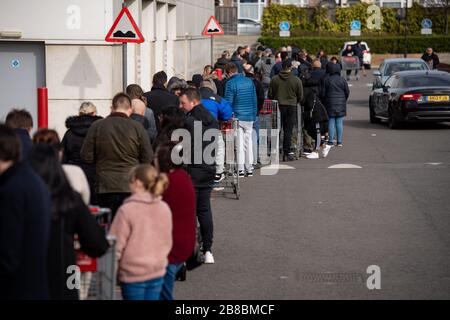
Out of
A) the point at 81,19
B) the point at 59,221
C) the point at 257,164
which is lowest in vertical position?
the point at 257,164

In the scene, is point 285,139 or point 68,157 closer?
point 68,157

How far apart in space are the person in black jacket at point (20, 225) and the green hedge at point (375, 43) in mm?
57739

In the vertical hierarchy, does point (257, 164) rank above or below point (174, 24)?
below

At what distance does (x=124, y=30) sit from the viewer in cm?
1647

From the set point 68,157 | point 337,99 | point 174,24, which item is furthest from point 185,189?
point 174,24

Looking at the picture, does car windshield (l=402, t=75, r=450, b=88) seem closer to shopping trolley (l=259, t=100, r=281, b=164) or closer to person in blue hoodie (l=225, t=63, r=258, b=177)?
shopping trolley (l=259, t=100, r=281, b=164)

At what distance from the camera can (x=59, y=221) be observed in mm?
6430

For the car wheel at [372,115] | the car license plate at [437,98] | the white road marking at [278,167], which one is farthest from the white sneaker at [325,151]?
the car wheel at [372,115]

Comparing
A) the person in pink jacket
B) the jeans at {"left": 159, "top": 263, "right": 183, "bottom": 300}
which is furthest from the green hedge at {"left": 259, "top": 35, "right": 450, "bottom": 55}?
the person in pink jacket

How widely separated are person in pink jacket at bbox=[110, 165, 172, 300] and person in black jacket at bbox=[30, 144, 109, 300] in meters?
0.51

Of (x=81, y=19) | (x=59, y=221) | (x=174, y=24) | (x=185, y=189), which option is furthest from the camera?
(x=174, y=24)

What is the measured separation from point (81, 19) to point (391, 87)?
1049 centimetres
